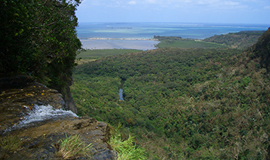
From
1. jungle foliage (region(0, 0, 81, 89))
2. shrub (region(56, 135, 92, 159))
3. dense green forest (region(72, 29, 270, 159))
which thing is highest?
jungle foliage (region(0, 0, 81, 89))

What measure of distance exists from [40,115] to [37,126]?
694 millimetres

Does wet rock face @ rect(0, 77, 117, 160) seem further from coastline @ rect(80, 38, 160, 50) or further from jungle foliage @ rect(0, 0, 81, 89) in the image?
coastline @ rect(80, 38, 160, 50)

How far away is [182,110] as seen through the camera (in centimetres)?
3628

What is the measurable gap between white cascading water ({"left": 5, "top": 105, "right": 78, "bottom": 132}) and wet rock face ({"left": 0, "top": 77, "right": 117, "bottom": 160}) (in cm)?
3

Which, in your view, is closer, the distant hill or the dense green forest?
the dense green forest

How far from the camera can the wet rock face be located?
4203 millimetres

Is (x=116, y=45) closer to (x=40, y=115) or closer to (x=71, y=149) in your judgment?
(x=40, y=115)

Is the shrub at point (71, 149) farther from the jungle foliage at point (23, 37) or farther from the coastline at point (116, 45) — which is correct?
the coastline at point (116, 45)

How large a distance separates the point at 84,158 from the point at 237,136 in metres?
27.4

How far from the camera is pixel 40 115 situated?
596 centimetres

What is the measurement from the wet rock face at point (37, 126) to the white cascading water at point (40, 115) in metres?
0.03

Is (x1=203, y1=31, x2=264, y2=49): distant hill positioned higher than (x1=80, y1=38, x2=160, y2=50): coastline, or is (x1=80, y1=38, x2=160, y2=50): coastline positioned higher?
(x1=203, y1=31, x2=264, y2=49): distant hill

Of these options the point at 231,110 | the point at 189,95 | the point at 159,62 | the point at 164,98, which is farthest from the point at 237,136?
the point at 159,62

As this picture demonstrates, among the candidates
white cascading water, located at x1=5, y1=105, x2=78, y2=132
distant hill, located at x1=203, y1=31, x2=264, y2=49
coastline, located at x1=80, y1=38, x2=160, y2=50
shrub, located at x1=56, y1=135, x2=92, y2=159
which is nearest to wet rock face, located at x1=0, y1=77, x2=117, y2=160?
white cascading water, located at x1=5, y1=105, x2=78, y2=132
